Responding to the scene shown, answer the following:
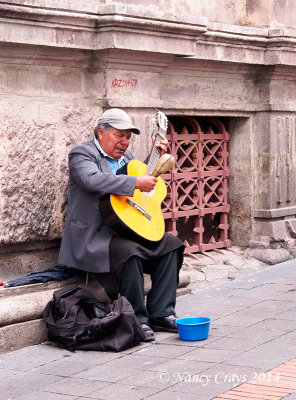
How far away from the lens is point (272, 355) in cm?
521

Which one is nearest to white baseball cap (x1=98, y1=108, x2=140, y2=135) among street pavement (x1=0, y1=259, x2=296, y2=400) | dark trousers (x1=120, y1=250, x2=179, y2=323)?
dark trousers (x1=120, y1=250, x2=179, y2=323)

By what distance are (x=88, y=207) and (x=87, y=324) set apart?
2.68ft

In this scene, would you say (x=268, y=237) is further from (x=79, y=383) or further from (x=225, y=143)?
(x=79, y=383)

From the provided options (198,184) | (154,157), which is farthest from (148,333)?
(198,184)

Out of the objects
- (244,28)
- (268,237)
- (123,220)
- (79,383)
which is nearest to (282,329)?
(123,220)

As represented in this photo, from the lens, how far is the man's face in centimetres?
604

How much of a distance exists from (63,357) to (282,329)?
1.44m

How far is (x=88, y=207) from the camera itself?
234 inches

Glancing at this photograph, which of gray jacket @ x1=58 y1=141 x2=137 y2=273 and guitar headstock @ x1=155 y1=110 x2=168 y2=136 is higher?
guitar headstock @ x1=155 y1=110 x2=168 y2=136

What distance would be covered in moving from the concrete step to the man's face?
36.8 inches

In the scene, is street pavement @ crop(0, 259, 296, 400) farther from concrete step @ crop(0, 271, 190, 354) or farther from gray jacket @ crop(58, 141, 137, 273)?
gray jacket @ crop(58, 141, 137, 273)

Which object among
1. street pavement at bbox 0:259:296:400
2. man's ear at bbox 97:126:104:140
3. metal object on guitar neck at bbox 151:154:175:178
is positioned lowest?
street pavement at bbox 0:259:296:400

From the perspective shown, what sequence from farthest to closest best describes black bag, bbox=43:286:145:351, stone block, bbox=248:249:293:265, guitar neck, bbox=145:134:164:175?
stone block, bbox=248:249:293:265
guitar neck, bbox=145:134:164:175
black bag, bbox=43:286:145:351

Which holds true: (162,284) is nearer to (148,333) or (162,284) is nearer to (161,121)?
(148,333)
